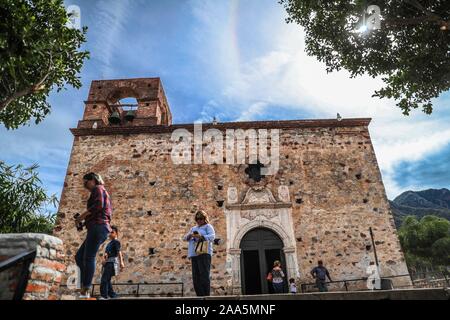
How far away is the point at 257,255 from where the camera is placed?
9922 mm

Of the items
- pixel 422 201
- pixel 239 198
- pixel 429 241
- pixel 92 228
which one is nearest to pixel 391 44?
pixel 239 198

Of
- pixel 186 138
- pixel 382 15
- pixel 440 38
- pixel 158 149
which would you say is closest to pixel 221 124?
pixel 186 138

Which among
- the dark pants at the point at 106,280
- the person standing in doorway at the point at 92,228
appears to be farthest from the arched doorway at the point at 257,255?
the person standing in doorway at the point at 92,228

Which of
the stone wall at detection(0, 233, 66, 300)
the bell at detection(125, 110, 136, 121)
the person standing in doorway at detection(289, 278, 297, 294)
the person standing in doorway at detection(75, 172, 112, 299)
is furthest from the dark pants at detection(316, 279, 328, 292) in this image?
the bell at detection(125, 110, 136, 121)

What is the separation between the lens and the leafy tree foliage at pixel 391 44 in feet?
24.8

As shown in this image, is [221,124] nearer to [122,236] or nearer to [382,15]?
[122,236]

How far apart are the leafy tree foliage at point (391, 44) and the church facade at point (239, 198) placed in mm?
3571

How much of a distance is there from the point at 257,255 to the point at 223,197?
8.02ft

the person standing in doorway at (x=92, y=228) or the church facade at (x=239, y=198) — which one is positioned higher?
the church facade at (x=239, y=198)

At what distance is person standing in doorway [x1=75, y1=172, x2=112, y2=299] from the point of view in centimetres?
341

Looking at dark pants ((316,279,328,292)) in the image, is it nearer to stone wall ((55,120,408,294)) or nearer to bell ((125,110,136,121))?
stone wall ((55,120,408,294))

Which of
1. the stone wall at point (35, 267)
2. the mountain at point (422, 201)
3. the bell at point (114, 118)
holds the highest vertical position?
the mountain at point (422, 201)

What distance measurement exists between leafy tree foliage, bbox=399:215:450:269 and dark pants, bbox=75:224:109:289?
29719mm

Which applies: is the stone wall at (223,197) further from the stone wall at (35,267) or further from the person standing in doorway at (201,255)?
the stone wall at (35,267)
